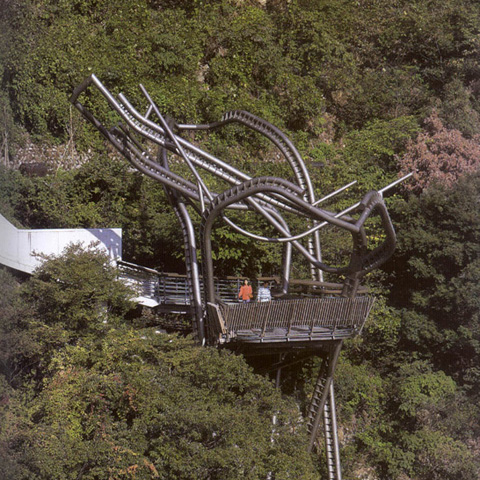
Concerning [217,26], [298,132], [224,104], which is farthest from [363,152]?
[217,26]

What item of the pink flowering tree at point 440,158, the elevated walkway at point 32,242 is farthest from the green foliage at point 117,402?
the pink flowering tree at point 440,158

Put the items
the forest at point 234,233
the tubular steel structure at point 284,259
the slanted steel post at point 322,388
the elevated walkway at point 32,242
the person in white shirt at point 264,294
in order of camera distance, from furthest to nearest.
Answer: the person in white shirt at point 264,294 → the elevated walkway at point 32,242 → the slanted steel post at point 322,388 → the tubular steel structure at point 284,259 → the forest at point 234,233

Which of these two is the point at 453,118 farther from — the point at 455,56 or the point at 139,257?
the point at 139,257

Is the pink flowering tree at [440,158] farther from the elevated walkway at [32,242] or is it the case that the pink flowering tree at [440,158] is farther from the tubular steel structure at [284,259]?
the elevated walkway at [32,242]

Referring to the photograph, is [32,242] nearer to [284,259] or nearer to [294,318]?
[284,259]

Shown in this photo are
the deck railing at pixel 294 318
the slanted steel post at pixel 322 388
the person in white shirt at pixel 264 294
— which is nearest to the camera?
the deck railing at pixel 294 318

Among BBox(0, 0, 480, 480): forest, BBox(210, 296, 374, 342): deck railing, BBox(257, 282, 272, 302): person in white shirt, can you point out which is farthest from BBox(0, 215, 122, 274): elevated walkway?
BBox(210, 296, 374, 342): deck railing
